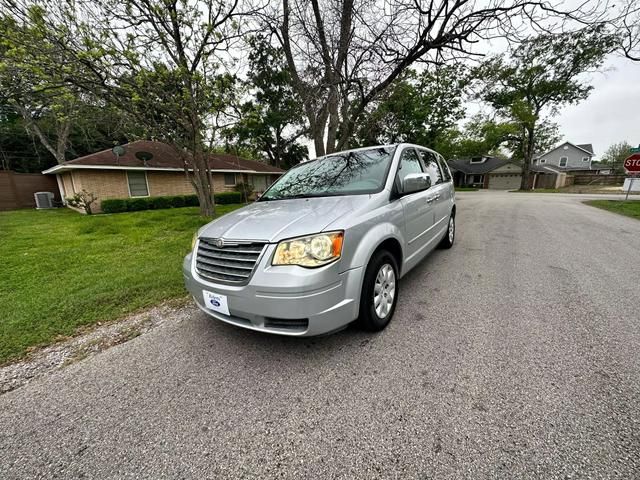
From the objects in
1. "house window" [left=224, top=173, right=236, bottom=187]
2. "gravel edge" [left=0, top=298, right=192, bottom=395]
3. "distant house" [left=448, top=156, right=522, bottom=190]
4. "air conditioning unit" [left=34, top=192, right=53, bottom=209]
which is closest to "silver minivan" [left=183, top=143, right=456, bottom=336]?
"gravel edge" [left=0, top=298, right=192, bottom=395]

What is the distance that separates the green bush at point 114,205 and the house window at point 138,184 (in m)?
1.36

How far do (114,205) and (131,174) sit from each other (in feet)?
7.41

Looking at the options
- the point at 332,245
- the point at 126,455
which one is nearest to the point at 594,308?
the point at 332,245

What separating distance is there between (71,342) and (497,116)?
3492 centimetres

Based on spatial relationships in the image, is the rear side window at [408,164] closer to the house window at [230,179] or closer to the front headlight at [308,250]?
the front headlight at [308,250]

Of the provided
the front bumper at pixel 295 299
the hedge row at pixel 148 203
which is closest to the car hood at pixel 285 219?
the front bumper at pixel 295 299

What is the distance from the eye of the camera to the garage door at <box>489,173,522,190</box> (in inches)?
1357

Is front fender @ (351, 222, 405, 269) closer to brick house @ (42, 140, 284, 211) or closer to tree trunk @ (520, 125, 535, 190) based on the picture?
brick house @ (42, 140, 284, 211)

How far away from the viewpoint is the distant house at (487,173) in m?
34.5

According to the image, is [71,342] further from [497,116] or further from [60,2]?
[497,116]

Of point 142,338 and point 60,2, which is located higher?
point 60,2

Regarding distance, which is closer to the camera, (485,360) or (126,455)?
(126,455)

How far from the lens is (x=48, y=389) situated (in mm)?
1940

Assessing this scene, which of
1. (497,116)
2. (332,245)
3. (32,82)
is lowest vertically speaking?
(332,245)
